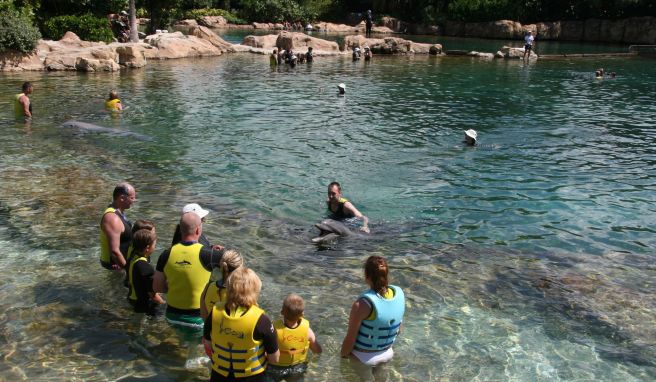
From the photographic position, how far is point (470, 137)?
18.4m

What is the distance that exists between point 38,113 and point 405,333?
1899 cm

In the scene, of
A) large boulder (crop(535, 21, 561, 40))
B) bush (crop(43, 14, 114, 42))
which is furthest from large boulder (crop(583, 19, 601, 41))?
bush (crop(43, 14, 114, 42))

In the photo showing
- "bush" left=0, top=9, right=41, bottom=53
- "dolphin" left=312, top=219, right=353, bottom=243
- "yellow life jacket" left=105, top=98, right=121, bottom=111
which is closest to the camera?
"dolphin" left=312, top=219, right=353, bottom=243

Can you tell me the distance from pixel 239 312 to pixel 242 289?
256 mm

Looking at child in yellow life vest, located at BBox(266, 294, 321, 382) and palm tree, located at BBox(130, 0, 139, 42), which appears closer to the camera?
child in yellow life vest, located at BBox(266, 294, 321, 382)

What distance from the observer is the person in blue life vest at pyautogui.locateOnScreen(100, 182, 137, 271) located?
814 centimetres

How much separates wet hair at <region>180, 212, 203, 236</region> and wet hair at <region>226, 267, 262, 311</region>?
1413mm

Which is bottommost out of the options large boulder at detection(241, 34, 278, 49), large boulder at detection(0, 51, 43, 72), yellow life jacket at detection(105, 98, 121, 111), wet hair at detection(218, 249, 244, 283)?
wet hair at detection(218, 249, 244, 283)

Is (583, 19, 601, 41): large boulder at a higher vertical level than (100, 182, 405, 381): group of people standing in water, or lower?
higher

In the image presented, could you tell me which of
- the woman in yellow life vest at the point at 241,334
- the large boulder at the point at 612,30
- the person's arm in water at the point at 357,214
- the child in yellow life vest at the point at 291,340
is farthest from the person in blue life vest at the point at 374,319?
the large boulder at the point at 612,30

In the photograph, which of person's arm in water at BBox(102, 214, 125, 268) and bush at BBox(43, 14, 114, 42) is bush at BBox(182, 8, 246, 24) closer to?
bush at BBox(43, 14, 114, 42)

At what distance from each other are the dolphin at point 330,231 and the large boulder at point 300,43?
38158mm

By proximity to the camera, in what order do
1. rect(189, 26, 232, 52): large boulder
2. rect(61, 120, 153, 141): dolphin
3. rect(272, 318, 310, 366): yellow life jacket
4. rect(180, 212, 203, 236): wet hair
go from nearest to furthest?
rect(272, 318, 310, 366): yellow life jacket
rect(180, 212, 203, 236): wet hair
rect(61, 120, 153, 141): dolphin
rect(189, 26, 232, 52): large boulder

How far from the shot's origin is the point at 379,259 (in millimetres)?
5953
